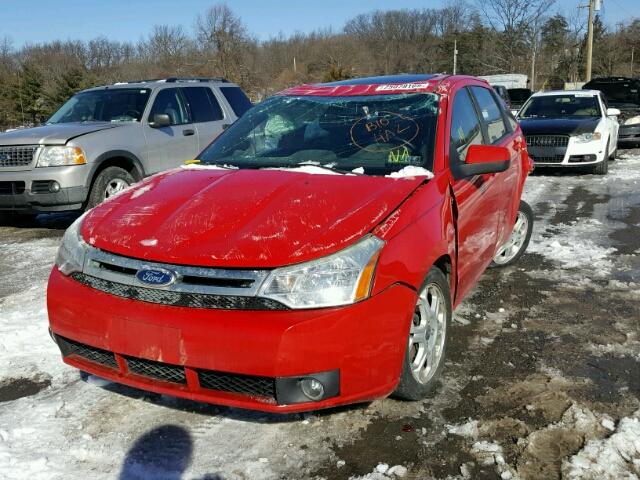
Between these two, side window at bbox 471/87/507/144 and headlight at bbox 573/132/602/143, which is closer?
side window at bbox 471/87/507/144

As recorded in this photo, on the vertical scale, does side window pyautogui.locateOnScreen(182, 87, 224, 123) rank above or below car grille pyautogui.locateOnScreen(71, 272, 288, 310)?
above

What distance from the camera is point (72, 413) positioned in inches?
120

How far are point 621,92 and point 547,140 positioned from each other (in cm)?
780

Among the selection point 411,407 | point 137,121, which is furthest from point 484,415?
point 137,121

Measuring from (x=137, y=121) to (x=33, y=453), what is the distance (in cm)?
567

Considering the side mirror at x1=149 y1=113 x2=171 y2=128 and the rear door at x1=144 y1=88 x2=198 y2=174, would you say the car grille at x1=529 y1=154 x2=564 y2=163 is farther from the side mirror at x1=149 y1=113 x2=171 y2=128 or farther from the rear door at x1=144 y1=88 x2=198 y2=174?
the side mirror at x1=149 y1=113 x2=171 y2=128

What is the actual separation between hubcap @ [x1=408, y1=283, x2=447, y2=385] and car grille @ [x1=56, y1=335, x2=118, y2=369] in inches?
56.2

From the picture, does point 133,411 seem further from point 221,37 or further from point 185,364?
point 221,37

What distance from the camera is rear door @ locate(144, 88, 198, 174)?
7.71m

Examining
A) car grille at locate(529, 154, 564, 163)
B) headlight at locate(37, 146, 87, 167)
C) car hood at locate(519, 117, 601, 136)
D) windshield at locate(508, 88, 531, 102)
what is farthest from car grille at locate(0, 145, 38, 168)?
windshield at locate(508, 88, 531, 102)

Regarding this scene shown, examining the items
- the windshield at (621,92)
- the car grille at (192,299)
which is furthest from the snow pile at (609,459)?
the windshield at (621,92)

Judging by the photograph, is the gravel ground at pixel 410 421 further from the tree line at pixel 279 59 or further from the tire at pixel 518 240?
the tree line at pixel 279 59

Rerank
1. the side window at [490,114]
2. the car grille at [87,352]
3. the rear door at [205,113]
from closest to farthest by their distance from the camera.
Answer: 1. the car grille at [87,352]
2. the side window at [490,114]
3. the rear door at [205,113]

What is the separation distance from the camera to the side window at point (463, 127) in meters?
3.64
